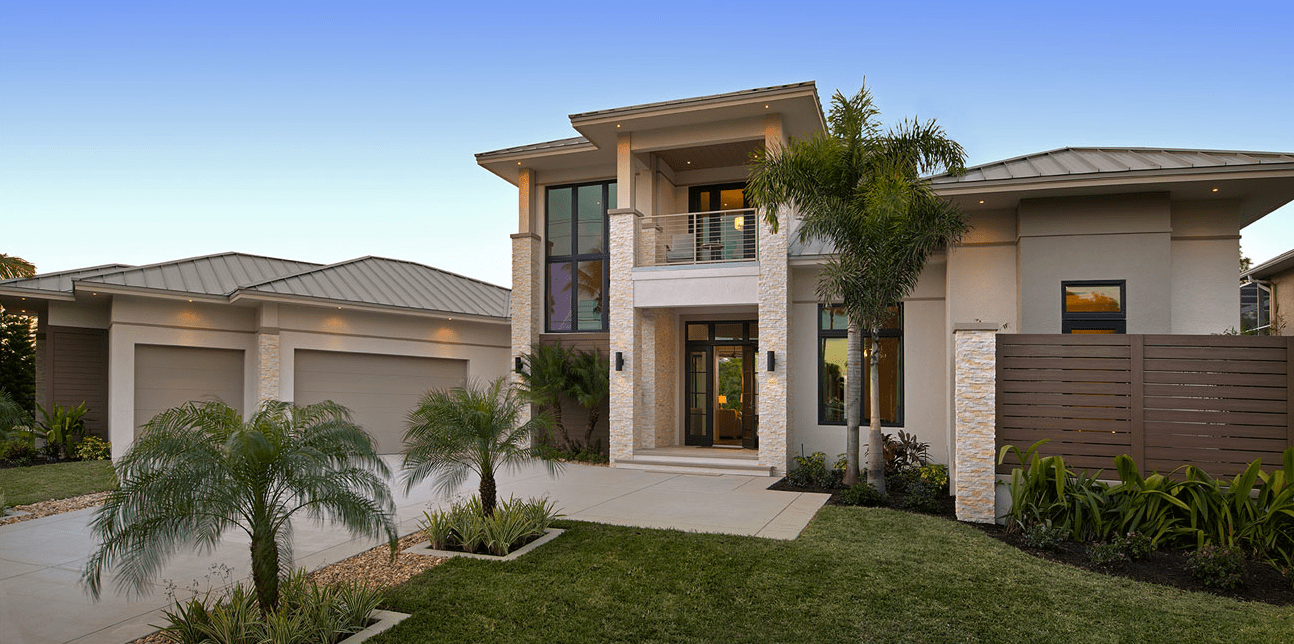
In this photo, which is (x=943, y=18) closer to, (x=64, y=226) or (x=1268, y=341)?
(x=1268, y=341)

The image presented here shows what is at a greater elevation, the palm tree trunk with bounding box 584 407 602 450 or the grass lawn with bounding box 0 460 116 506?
the palm tree trunk with bounding box 584 407 602 450

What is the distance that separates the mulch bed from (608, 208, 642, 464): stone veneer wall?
7.41 metres

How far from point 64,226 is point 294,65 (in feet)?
32.8

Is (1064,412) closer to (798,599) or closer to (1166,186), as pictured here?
(1166,186)

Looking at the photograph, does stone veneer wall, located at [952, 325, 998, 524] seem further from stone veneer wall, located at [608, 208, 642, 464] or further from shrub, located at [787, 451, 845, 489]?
stone veneer wall, located at [608, 208, 642, 464]

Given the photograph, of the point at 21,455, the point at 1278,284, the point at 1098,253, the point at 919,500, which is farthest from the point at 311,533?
the point at 1278,284

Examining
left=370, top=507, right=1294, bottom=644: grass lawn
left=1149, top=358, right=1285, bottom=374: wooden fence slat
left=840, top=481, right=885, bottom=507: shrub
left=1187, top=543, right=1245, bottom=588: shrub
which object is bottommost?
left=840, top=481, right=885, bottom=507: shrub

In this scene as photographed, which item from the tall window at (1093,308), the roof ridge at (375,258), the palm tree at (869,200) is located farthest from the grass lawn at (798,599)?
the roof ridge at (375,258)

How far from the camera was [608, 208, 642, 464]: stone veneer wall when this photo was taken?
552 inches

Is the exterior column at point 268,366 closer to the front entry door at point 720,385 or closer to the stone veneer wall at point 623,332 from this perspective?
the stone veneer wall at point 623,332

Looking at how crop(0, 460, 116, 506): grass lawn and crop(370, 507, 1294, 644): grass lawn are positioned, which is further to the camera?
crop(0, 460, 116, 506): grass lawn

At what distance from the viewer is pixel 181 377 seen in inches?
637

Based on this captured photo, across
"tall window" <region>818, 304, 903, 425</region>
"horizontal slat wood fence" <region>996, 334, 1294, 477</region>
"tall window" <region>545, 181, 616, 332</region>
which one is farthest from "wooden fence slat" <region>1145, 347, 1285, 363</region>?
"tall window" <region>545, 181, 616, 332</region>

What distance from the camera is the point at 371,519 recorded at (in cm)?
488
